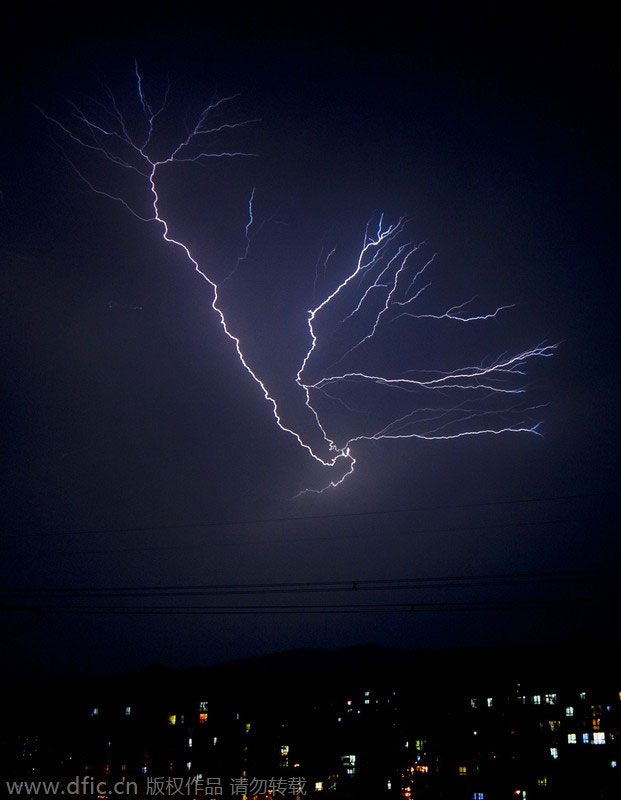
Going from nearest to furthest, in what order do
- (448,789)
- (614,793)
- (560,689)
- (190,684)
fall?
(448,789)
(614,793)
(560,689)
(190,684)

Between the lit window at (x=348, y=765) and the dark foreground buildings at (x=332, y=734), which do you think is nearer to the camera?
the dark foreground buildings at (x=332, y=734)

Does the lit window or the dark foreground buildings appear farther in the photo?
the lit window

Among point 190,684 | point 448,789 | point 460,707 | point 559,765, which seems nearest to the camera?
point 448,789

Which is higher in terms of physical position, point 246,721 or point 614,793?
point 246,721

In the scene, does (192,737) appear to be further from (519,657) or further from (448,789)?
(519,657)

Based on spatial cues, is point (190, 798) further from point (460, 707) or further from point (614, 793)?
point (614, 793)

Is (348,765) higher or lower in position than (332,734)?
lower

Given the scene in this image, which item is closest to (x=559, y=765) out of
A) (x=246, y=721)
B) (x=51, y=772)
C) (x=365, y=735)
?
(x=365, y=735)

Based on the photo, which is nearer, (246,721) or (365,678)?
(246,721)
